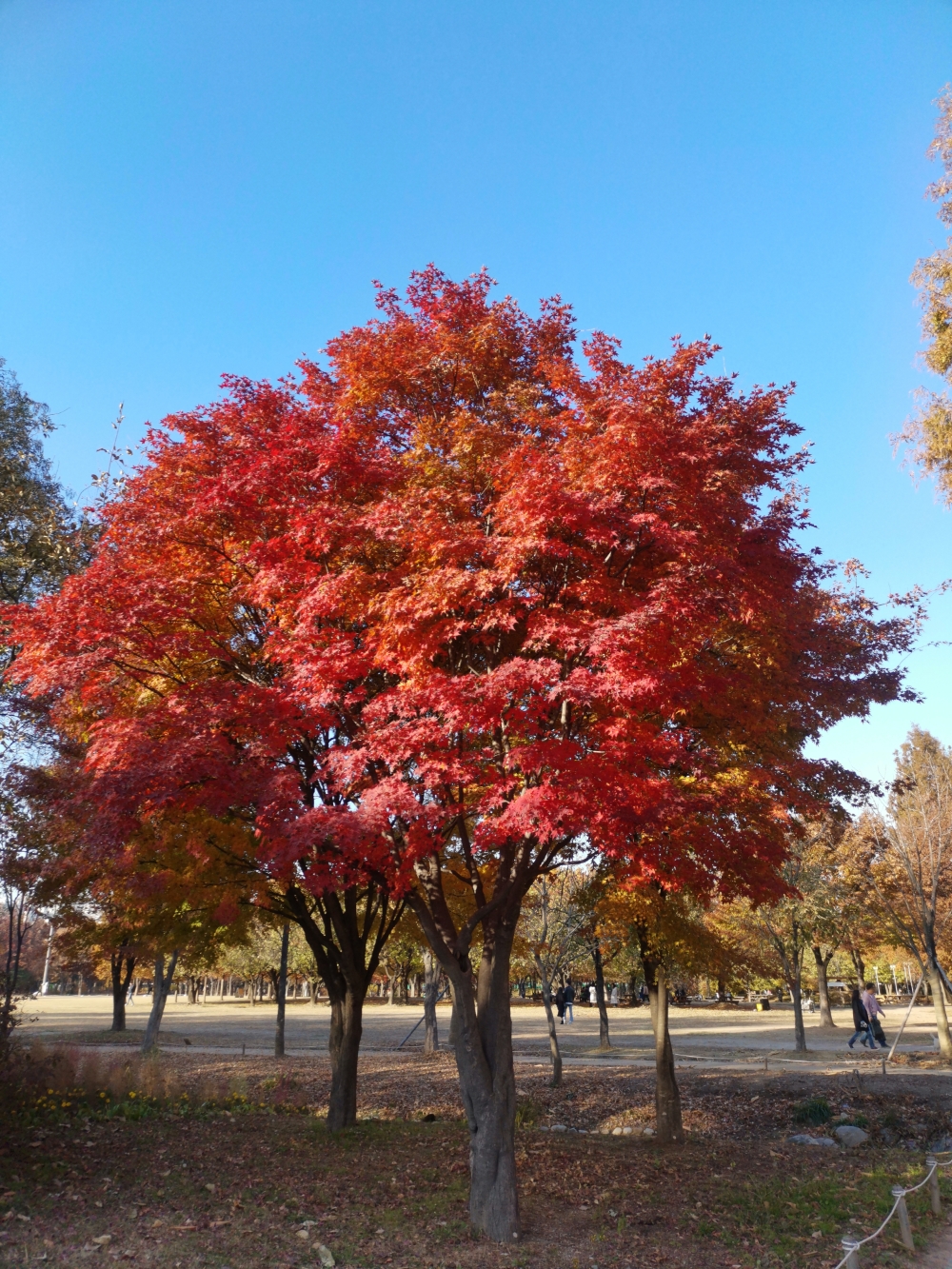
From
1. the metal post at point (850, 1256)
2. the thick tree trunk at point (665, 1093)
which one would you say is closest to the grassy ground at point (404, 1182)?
the thick tree trunk at point (665, 1093)

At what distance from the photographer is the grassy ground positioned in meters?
8.33

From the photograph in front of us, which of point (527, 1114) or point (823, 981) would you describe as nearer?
point (527, 1114)

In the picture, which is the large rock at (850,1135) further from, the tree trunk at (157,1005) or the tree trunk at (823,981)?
the tree trunk at (823,981)

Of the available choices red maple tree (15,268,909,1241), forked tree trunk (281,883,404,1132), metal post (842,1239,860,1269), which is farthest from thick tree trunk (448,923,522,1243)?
forked tree trunk (281,883,404,1132)

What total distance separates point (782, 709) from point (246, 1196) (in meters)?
9.94

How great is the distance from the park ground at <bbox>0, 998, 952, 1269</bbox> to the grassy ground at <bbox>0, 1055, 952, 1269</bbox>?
39 millimetres

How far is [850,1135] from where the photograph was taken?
1484 centimetres

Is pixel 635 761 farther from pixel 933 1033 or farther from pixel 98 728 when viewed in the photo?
pixel 933 1033

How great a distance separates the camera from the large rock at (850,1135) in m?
14.7

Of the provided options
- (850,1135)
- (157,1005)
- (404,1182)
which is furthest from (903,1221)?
(157,1005)

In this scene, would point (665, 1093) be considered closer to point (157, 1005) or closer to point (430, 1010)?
point (430, 1010)

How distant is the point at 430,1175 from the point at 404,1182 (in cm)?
58

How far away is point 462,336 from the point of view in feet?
37.9

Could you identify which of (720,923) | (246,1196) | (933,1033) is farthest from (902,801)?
(246,1196)
